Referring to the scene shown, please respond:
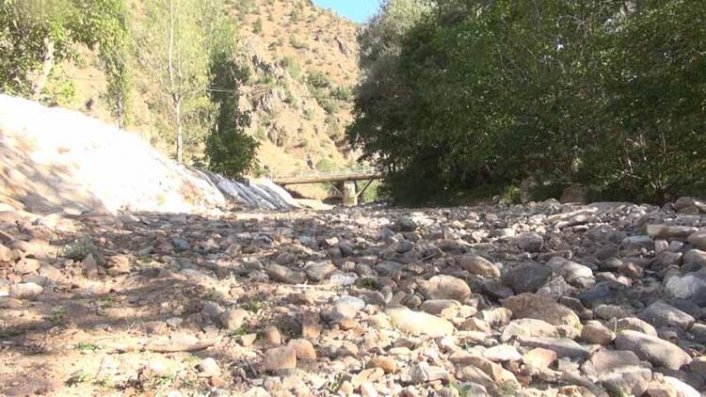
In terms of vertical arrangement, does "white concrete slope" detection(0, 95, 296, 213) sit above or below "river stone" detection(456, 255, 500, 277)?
above

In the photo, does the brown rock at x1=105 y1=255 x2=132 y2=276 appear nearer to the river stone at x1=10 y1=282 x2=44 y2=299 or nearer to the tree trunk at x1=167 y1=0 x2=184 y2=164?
the river stone at x1=10 y1=282 x2=44 y2=299

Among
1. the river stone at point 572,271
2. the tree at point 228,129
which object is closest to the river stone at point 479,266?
the river stone at point 572,271

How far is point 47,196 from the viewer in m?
6.91

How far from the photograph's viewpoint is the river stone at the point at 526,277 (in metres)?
3.34

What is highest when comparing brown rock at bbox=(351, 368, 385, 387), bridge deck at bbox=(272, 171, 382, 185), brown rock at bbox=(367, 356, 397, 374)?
bridge deck at bbox=(272, 171, 382, 185)

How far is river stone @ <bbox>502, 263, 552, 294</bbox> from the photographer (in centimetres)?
334

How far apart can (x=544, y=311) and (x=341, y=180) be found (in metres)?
47.3

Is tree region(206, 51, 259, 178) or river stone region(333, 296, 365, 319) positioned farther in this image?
tree region(206, 51, 259, 178)

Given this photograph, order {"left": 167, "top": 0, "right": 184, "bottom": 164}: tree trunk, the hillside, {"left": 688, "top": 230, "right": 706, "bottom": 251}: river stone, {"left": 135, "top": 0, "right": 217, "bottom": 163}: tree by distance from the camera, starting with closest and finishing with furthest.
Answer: {"left": 688, "top": 230, "right": 706, "bottom": 251}: river stone, {"left": 167, "top": 0, "right": 184, "bottom": 164}: tree trunk, {"left": 135, "top": 0, "right": 217, "bottom": 163}: tree, the hillside

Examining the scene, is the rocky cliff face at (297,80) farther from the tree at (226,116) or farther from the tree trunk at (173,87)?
the tree trunk at (173,87)

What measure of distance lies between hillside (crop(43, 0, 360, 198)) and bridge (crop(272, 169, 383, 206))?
7360mm

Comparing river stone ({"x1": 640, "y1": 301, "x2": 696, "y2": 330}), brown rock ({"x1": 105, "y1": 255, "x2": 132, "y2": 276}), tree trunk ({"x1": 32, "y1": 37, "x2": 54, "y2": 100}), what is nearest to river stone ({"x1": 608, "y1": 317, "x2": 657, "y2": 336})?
river stone ({"x1": 640, "y1": 301, "x2": 696, "y2": 330})

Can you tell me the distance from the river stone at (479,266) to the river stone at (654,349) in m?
1.23

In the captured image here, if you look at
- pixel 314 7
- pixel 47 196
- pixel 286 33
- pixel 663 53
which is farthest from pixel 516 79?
pixel 314 7
